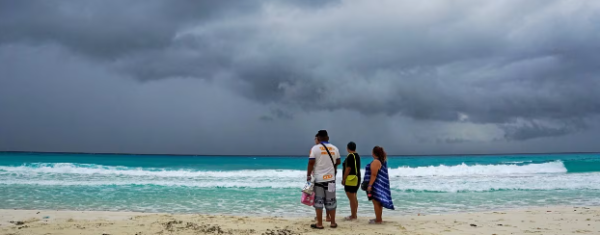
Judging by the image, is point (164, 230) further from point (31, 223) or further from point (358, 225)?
point (358, 225)

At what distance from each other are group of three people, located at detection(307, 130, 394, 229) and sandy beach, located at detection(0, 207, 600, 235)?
38cm

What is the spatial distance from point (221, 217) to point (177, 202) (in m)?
3.92

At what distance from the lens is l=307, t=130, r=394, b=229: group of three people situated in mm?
6637

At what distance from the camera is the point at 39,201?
440 inches

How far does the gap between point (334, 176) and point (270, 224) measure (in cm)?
159

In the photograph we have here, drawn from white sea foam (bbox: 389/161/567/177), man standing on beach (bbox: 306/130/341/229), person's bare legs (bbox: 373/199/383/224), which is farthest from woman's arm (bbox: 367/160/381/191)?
white sea foam (bbox: 389/161/567/177)

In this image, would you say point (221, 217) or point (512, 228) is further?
point (221, 217)

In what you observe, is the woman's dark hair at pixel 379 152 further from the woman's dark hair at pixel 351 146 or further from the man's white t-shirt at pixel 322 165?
the man's white t-shirt at pixel 322 165

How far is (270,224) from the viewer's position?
7242 millimetres

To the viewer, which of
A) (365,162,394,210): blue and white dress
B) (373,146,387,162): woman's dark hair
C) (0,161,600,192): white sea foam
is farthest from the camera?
(0,161,600,192): white sea foam

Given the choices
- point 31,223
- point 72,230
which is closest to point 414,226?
point 72,230

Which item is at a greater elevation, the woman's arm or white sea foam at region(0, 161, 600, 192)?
the woman's arm

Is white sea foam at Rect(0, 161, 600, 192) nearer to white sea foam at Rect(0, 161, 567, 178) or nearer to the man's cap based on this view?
white sea foam at Rect(0, 161, 567, 178)

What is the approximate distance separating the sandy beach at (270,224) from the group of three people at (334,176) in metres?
0.38
